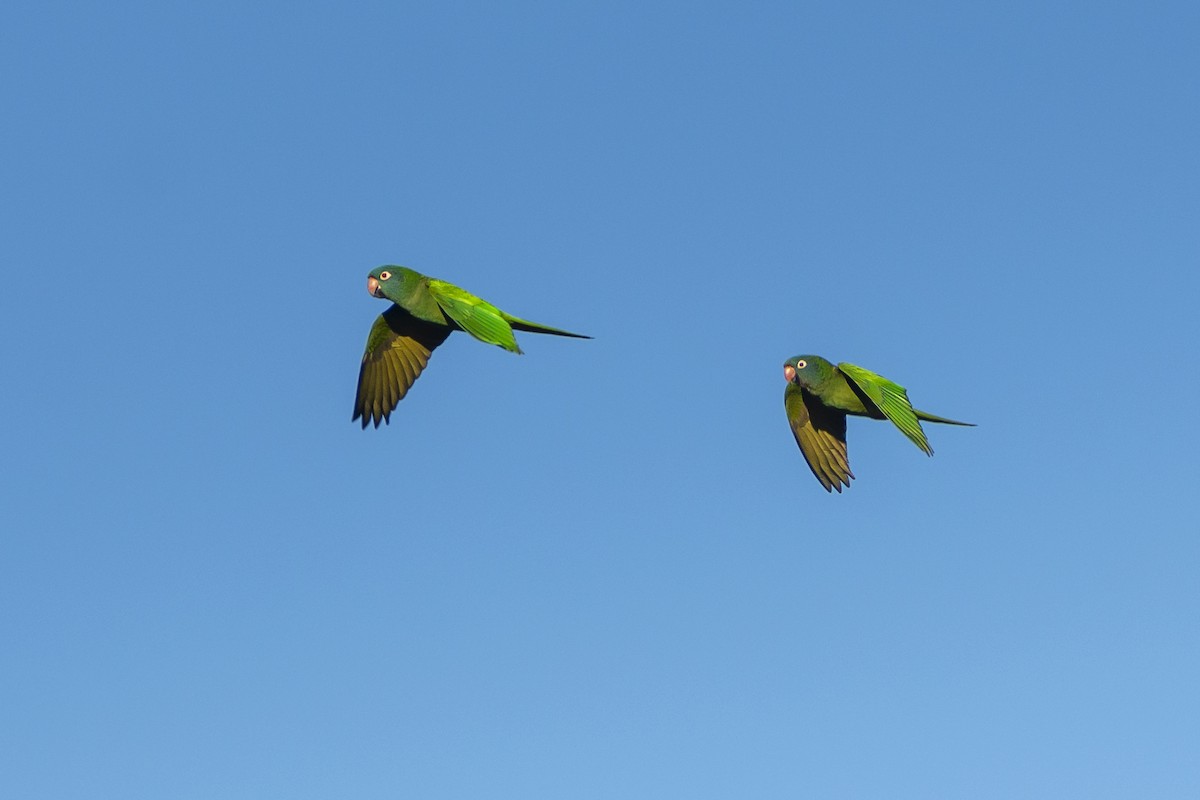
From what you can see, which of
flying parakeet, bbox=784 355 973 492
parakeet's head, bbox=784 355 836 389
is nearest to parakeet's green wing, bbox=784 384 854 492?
flying parakeet, bbox=784 355 973 492

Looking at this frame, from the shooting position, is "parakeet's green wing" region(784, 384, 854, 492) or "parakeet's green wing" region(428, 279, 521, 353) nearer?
"parakeet's green wing" region(428, 279, 521, 353)

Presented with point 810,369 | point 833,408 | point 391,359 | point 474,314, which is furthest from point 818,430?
point 391,359

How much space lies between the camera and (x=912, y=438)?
91.4 ft

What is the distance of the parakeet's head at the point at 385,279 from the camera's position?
28625mm

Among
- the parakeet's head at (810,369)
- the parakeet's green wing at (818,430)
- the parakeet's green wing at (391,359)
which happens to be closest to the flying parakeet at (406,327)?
the parakeet's green wing at (391,359)

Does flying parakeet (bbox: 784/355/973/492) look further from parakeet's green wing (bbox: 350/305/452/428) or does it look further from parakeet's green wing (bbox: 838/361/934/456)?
parakeet's green wing (bbox: 350/305/452/428)

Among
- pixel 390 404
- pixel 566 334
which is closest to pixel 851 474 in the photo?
pixel 566 334

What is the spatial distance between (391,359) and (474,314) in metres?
2.54

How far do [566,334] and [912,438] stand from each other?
5451mm

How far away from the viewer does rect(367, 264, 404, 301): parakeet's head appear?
93.9 ft

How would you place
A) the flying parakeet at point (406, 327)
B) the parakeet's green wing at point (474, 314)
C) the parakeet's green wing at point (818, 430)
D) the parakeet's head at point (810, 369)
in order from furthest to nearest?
the parakeet's green wing at point (818, 430)
the parakeet's head at point (810, 369)
the flying parakeet at point (406, 327)
the parakeet's green wing at point (474, 314)

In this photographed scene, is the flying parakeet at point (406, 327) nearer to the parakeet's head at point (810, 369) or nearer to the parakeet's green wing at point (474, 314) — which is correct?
the parakeet's green wing at point (474, 314)

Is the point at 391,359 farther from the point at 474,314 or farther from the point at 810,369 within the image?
the point at 810,369

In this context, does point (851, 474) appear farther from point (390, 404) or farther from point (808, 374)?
point (390, 404)
